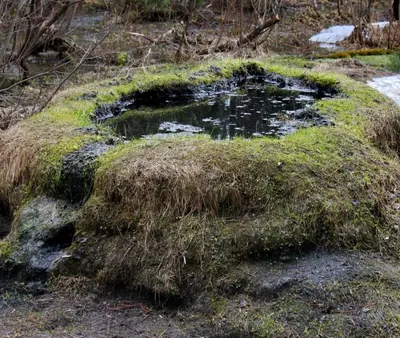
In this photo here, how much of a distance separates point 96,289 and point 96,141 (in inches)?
58.2

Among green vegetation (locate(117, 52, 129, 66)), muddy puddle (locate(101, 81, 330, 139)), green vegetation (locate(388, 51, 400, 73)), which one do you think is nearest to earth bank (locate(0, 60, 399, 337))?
muddy puddle (locate(101, 81, 330, 139))

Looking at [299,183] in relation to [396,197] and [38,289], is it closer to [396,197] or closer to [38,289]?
[396,197]

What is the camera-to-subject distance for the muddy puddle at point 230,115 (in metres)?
6.27

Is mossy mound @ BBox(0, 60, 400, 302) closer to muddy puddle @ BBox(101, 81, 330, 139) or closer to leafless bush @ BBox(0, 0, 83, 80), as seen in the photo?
muddy puddle @ BBox(101, 81, 330, 139)

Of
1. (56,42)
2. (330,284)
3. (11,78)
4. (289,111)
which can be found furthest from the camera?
(56,42)

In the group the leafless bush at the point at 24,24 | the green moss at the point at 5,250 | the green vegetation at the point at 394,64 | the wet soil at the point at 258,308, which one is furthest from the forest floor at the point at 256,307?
the green vegetation at the point at 394,64

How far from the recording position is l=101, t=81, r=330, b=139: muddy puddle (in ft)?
20.6

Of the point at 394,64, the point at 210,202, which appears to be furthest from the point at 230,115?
the point at 394,64

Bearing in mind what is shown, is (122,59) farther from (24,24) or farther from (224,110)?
(224,110)

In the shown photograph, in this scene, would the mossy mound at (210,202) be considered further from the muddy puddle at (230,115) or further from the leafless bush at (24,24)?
the leafless bush at (24,24)

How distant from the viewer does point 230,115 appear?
276 inches

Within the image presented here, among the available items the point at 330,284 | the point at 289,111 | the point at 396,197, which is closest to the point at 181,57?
the point at 289,111

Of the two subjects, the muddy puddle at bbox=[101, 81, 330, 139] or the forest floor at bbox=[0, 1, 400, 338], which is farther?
the muddy puddle at bbox=[101, 81, 330, 139]

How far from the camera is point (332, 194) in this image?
4613 millimetres
